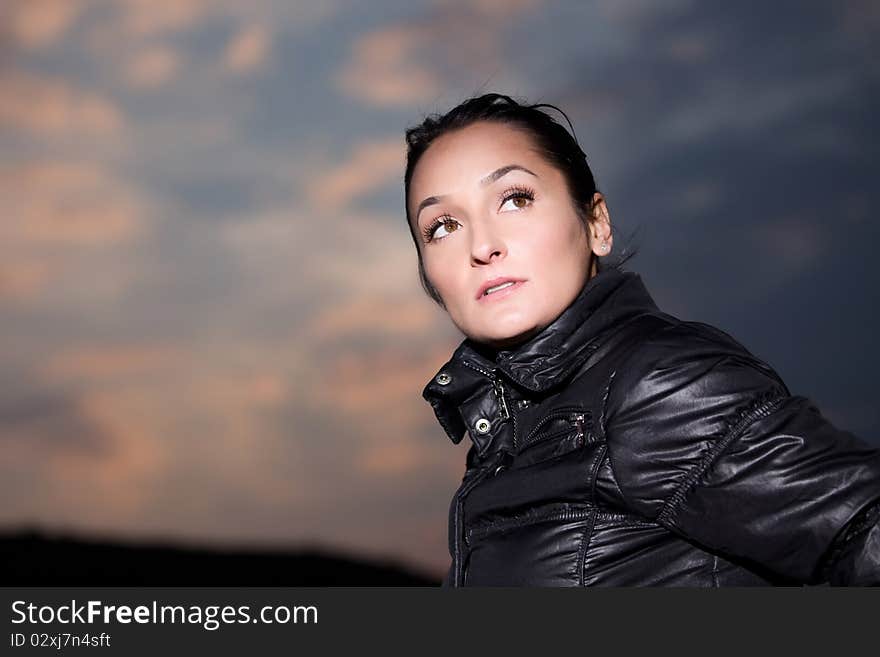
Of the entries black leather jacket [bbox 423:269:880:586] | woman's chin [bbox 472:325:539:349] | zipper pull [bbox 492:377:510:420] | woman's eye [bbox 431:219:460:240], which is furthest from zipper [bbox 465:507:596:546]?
woman's eye [bbox 431:219:460:240]

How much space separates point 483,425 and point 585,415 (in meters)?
0.54

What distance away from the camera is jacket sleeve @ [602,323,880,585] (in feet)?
6.39

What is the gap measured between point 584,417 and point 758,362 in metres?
0.44

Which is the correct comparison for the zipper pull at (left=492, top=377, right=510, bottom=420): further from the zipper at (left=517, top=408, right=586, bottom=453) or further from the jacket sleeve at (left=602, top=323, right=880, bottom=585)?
the jacket sleeve at (left=602, top=323, right=880, bottom=585)

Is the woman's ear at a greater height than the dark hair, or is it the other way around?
the dark hair

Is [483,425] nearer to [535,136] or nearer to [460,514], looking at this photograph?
[460,514]

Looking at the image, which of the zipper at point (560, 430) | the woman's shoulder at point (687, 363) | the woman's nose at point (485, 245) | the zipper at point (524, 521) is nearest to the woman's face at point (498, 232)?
the woman's nose at point (485, 245)

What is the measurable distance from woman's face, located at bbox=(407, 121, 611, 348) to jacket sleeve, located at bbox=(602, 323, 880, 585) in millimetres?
505

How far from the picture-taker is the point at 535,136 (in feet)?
9.45

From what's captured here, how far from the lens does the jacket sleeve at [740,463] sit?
1.95 metres

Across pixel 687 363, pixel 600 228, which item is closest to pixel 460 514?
pixel 687 363

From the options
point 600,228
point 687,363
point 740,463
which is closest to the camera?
point 740,463

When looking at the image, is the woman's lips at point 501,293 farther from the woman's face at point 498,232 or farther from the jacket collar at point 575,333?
the jacket collar at point 575,333

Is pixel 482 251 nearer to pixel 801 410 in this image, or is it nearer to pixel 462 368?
pixel 462 368
